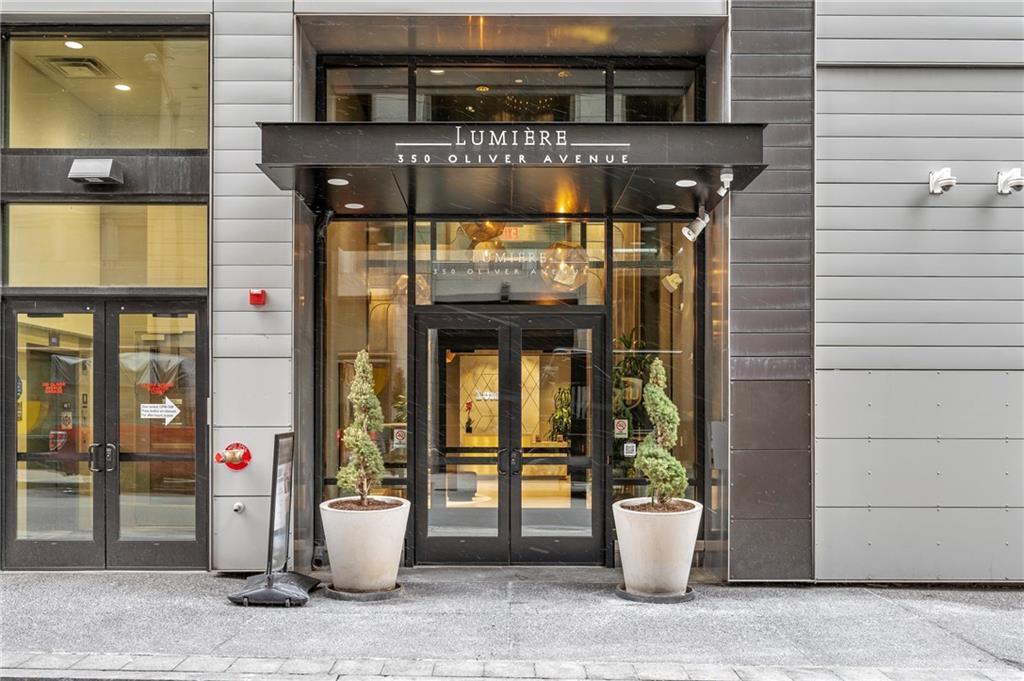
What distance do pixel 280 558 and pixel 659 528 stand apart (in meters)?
3.42

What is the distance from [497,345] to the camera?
913cm

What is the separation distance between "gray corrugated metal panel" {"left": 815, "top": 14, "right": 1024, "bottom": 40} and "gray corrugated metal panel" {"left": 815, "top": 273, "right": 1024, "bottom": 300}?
2.32 m

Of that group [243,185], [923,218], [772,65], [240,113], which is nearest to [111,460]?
[243,185]

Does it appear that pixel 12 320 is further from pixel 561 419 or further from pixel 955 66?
pixel 955 66

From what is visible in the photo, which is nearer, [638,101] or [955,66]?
[955,66]

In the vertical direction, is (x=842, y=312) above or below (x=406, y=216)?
below

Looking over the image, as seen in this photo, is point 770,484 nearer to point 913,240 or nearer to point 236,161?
point 913,240

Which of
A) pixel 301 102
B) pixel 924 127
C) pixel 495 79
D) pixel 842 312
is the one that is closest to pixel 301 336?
pixel 301 102

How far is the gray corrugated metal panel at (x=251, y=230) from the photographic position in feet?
27.7

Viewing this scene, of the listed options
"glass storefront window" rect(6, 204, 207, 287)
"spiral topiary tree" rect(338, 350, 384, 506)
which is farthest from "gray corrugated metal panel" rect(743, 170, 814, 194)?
"glass storefront window" rect(6, 204, 207, 287)

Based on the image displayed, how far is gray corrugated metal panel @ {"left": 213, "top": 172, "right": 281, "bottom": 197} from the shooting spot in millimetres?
8461

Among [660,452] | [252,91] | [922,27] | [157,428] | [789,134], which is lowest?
[660,452]

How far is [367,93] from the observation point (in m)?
9.32

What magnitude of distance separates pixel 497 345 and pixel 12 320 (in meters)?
4.88
